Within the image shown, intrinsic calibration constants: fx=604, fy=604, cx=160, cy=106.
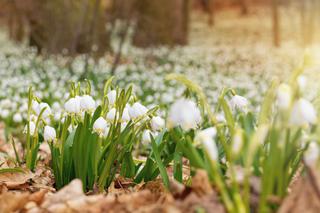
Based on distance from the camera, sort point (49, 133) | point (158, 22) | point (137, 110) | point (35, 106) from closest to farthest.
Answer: point (137, 110), point (49, 133), point (35, 106), point (158, 22)

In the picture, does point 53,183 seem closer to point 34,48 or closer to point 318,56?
point 318,56

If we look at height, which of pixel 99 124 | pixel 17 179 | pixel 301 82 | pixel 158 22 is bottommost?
pixel 17 179

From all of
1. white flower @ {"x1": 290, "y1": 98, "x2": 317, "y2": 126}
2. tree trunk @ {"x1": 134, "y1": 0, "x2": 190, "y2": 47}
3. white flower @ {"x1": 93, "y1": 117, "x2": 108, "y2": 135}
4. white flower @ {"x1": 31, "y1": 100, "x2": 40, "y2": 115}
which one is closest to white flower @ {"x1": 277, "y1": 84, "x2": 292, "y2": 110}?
white flower @ {"x1": 290, "y1": 98, "x2": 317, "y2": 126}

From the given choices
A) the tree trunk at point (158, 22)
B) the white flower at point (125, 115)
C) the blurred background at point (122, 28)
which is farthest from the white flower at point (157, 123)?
the tree trunk at point (158, 22)

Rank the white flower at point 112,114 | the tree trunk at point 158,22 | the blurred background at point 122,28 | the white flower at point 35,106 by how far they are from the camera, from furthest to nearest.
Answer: the tree trunk at point 158,22 → the blurred background at point 122,28 → the white flower at point 35,106 → the white flower at point 112,114

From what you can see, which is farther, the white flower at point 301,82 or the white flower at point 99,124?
the white flower at point 99,124

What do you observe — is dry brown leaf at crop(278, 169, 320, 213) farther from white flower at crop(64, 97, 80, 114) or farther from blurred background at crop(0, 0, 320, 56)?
blurred background at crop(0, 0, 320, 56)

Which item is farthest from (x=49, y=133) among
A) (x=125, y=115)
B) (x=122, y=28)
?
(x=122, y=28)

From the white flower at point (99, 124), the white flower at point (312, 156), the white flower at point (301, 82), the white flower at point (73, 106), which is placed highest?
the white flower at point (301, 82)

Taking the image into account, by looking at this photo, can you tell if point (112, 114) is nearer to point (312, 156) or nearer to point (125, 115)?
point (125, 115)

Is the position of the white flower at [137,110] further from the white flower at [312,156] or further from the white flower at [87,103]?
the white flower at [312,156]

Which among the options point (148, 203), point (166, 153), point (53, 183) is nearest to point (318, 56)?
point (148, 203)
